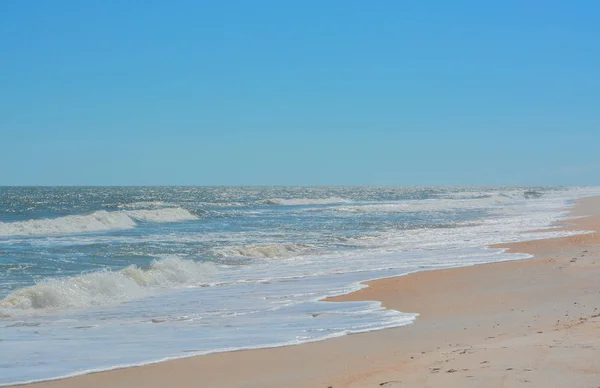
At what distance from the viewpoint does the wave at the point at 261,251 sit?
19.3 m

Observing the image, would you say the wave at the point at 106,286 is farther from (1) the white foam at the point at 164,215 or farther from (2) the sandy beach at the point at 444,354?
(1) the white foam at the point at 164,215

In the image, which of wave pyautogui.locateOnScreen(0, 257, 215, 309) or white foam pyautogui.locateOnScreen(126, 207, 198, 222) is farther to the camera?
white foam pyautogui.locateOnScreen(126, 207, 198, 222)

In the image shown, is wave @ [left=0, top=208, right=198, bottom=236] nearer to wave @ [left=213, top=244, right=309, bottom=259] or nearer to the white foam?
the white foam

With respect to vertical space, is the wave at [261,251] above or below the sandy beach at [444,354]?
below

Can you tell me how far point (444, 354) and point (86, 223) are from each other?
31.5 meters

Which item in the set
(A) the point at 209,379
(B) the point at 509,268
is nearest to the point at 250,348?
(A) the point at 209,379

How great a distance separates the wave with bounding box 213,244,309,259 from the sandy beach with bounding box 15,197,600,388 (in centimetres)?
829

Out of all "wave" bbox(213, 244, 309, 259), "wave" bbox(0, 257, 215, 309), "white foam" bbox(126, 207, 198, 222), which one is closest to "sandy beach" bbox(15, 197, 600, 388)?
"wave" bbox(0, 257, 215, 309)

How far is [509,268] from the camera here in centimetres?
1451

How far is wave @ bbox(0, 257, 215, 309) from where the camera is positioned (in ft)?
36.4

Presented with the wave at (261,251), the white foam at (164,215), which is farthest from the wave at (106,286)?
the white foam at (164,215)

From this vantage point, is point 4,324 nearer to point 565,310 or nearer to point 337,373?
point 337,373

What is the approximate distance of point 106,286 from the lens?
41.3 ft

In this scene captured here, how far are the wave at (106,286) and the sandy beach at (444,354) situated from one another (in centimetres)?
423
